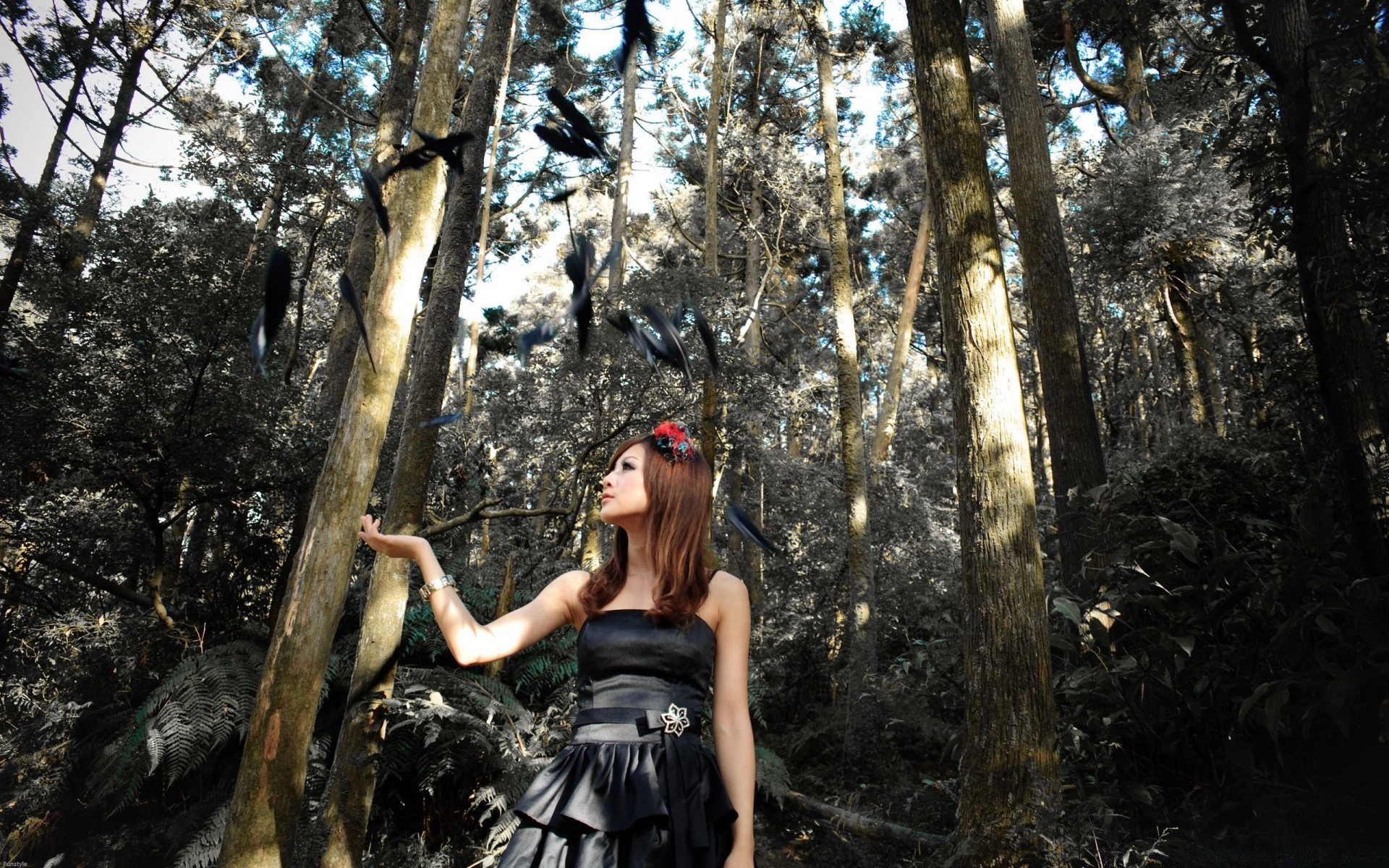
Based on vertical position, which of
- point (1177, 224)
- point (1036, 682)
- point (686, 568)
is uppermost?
point (1177, 224)

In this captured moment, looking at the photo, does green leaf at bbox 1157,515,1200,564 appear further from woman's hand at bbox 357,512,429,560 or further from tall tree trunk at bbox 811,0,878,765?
tall tree trunk at bbox 811,0,878,765

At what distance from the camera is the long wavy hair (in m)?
1.95

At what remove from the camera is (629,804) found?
172 centimetres

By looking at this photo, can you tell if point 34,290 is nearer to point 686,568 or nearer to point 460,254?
point 460,254

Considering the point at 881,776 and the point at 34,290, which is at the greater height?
the point at 34,290

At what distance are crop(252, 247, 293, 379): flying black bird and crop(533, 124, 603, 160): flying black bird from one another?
3.45ft

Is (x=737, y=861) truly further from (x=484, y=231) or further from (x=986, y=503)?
(x=484, y=231)

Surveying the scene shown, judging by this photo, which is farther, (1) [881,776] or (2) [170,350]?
(1) [881,776]

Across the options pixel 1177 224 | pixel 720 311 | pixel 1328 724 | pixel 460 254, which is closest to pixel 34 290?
pixel 460 254

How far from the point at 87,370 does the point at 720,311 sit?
6201 millimetres

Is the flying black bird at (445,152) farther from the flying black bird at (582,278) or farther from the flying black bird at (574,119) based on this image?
the flying black bird at (582,278)

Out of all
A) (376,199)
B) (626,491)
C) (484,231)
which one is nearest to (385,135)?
(376,199)

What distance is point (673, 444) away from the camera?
2113mm

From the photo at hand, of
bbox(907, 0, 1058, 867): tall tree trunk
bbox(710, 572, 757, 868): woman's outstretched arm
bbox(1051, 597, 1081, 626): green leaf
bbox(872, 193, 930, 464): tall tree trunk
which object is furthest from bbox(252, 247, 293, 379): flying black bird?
bbox(872, 193, 930, 464): tall tree trunk
